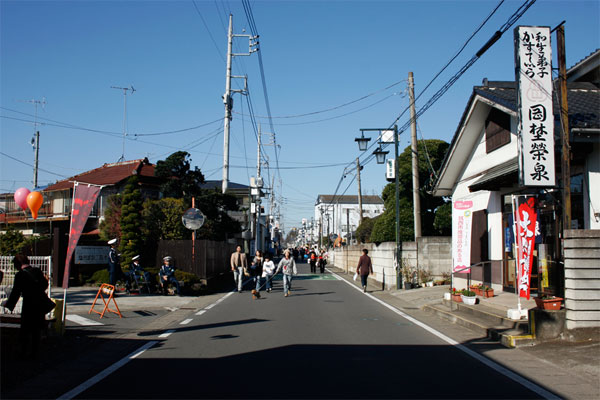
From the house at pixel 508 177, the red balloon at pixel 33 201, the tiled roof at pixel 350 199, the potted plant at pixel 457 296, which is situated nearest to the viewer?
the house at pixel 508 177

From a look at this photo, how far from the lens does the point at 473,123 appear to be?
59.9 feet

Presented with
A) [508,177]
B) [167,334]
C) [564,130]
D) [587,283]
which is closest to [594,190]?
[508,177]

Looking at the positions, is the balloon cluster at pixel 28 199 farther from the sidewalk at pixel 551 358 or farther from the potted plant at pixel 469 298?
the potted plant at pixel 469 298

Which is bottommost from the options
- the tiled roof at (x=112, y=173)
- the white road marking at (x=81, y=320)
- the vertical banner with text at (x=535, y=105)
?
the white road marking at (x=81, y=320)

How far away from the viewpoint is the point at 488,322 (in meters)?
11.6

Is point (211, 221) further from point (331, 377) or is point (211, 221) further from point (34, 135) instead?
point (331, 377)

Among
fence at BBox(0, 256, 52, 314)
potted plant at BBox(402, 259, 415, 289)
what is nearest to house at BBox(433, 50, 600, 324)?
potted plant at BBox(402, 259, 415, 289)

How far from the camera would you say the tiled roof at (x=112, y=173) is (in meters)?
37.1

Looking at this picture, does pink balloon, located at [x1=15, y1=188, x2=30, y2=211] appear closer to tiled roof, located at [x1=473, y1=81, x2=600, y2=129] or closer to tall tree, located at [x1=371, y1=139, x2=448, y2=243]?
tiled roof, located at [x1=473, y1=81, x2=600, y2=129]

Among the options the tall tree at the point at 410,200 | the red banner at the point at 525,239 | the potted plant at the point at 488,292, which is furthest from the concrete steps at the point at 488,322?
the tall tree at the point at 410,200

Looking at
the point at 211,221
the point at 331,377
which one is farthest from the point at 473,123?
the point at 211,221

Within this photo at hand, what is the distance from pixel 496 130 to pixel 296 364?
12.1 metres

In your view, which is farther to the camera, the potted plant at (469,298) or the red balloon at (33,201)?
the red balloon at (33,201)

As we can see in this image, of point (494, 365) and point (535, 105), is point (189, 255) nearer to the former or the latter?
point (535, 105)
